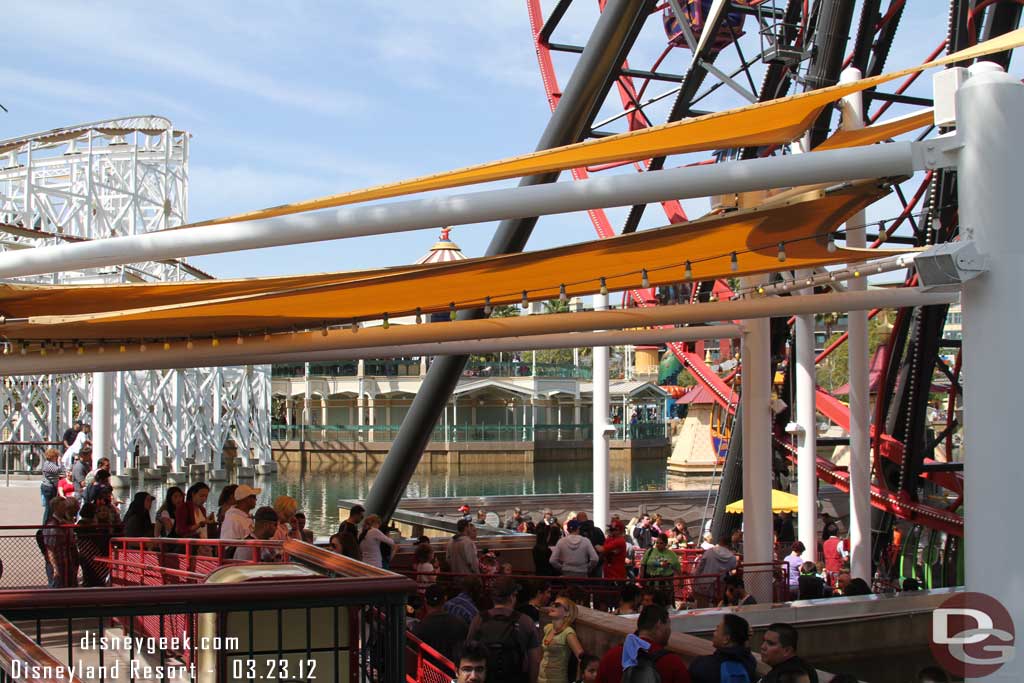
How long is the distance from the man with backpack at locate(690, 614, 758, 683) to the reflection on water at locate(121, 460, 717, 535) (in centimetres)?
3476

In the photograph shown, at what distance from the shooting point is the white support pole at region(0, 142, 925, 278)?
194 inches

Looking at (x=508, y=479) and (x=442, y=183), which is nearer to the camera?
(x=442, y=183)

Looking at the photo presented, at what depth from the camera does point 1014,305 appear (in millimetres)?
4820

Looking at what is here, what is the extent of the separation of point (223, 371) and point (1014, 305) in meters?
55.3

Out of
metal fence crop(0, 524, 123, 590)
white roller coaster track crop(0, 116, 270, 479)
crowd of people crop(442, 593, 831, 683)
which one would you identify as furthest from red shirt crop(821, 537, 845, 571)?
white roller coaster track crop(0, 116, 270, 479)

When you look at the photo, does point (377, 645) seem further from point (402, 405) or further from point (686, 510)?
point (402, 405)

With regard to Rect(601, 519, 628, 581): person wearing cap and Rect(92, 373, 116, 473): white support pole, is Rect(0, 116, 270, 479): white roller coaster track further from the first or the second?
Rect(601, 519, 628, 581): person wearing cap

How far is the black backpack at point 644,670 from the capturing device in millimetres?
4938

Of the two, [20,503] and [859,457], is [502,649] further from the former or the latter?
[20,503]

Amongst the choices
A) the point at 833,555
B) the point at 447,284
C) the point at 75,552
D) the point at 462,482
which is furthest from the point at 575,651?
the point at 462,482

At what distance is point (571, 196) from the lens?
197 inches

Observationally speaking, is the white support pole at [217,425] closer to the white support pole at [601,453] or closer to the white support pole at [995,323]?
the white support pole at [601,453]

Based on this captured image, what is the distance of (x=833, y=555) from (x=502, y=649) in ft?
33.2

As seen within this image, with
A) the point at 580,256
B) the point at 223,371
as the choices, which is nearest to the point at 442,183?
the point at 580,256
